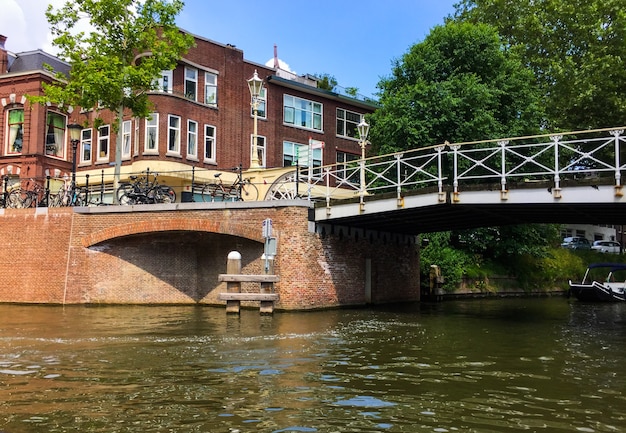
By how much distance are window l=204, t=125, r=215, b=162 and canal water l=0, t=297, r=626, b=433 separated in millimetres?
16461

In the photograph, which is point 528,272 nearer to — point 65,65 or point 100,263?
point 100,263

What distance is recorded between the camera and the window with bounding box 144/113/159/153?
28906 millimetres

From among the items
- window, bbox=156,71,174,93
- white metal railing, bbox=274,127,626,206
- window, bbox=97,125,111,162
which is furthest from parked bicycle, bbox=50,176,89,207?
window, bbox=97,125,111,162

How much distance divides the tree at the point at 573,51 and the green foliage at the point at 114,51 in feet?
65.0

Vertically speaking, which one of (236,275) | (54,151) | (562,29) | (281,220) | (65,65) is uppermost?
(562,29)

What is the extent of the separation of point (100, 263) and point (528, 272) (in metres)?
23.1

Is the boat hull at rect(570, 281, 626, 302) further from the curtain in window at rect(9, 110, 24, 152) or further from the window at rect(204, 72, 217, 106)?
the curtain in window at rect(9, 110, 24, 152)

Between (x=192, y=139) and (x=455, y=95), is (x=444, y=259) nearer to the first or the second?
(x=455, y=95)

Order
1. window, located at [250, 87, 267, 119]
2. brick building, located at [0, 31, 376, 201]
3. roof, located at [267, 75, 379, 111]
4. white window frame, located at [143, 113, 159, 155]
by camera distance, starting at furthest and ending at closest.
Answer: roof, located at [267, 75, 379, 111], window, located at [250, 87, 267, 119], brick building, located at [0, 31, 376, 201], white window frame, located at [143, 113, 159, 155]

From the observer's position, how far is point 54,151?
3189cm

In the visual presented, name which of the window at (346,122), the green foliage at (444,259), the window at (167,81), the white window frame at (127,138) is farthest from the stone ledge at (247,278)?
the window at (346,122)

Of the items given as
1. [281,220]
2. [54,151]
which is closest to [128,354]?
[281,220]

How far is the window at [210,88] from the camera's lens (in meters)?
31.2

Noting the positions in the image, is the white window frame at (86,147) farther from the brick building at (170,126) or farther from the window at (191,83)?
the window at (191,83)
